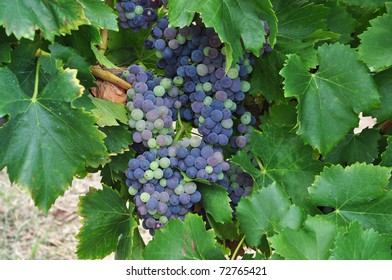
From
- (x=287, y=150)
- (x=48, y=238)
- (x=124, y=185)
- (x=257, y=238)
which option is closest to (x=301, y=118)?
(x=287, y=150)

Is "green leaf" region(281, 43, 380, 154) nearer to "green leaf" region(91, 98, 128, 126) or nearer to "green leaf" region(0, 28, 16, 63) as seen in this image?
"green leaf" region(91, 98, 128, 126)

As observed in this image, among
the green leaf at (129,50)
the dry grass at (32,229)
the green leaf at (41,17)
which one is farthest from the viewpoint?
the dry grass at (32,229)

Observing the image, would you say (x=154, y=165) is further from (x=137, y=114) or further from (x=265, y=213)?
(x=265, y=213)

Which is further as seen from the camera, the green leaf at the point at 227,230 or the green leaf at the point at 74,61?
the green leaf at the point at 227,230

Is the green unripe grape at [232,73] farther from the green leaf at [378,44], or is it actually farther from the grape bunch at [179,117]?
the green leaf at [378,44]

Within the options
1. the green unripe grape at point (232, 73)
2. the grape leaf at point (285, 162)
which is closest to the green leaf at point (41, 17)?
the green unripe grape at point (232, 73)
